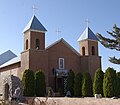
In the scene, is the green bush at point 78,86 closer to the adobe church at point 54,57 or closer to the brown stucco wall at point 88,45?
the adobe church at point 54,57

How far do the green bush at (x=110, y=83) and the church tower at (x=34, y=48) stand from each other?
8534 mm

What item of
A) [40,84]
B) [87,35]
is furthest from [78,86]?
[87,35]

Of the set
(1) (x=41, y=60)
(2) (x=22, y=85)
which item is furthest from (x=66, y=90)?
(2) (x=22, y=85)

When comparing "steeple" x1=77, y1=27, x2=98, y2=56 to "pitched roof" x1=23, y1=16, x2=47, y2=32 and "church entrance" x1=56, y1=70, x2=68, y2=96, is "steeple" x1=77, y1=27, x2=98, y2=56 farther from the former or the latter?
"pitched roof" x1=23, y1=16, x2=47, y2=32

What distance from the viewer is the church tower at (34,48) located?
97.5 ft

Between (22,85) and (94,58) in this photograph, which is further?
(94,58)

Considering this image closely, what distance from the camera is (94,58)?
112 feet

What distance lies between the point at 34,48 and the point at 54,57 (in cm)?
357

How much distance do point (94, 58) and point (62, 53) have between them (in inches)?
170

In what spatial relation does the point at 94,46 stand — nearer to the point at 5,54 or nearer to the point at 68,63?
the point at 68,63

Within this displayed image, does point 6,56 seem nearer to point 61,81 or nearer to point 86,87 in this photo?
point 61,81

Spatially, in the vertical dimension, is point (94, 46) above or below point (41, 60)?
above

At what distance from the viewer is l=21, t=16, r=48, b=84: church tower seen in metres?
29.7

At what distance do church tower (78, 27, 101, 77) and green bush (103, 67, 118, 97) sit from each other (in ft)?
29.6
